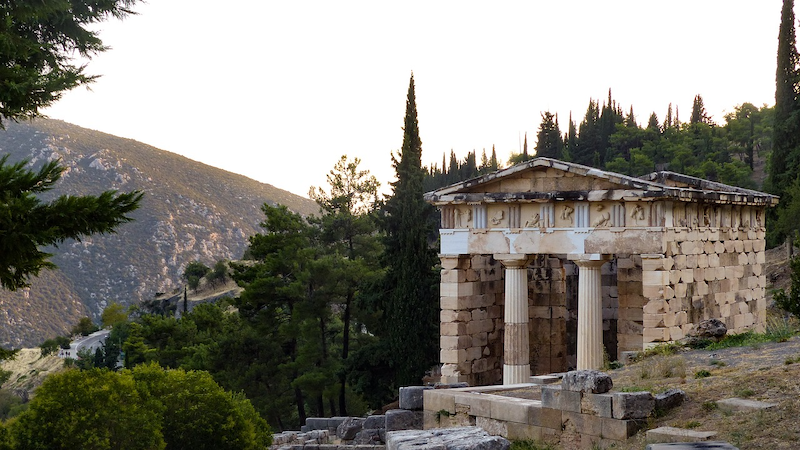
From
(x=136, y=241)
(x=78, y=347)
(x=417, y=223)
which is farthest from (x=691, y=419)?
(x=136, y=241)

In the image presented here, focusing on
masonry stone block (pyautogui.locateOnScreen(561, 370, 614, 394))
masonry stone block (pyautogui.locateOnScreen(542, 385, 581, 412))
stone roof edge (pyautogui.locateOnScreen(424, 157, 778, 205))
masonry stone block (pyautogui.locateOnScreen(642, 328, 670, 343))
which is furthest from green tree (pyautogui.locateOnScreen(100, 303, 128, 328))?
masonry stone block (pyautogui.locateOnScreen(561, 370, 614, 394))

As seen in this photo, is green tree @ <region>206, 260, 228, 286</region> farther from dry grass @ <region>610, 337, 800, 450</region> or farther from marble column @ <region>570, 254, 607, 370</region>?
dry grass @ <region>610, 337, 800, 450</region>

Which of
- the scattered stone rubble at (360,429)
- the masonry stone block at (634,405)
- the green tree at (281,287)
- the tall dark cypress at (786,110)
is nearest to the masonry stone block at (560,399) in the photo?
the masonry stone block at (634,405)

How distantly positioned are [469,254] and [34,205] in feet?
48.1

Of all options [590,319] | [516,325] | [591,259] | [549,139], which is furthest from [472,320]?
[549,139]

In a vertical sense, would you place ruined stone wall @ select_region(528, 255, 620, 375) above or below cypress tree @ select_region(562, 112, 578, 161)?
below

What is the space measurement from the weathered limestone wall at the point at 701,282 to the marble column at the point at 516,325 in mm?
3169

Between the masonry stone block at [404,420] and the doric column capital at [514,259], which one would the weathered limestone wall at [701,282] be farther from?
the masonry stone block at [404,420]

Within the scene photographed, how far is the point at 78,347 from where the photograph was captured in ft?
270

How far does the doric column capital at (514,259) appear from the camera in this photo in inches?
854

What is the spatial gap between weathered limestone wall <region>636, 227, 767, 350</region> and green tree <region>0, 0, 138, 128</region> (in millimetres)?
14070

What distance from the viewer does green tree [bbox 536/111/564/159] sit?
74.2 meters

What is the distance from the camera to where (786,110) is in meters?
45.8

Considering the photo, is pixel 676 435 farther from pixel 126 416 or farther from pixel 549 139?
pixel 549 139
